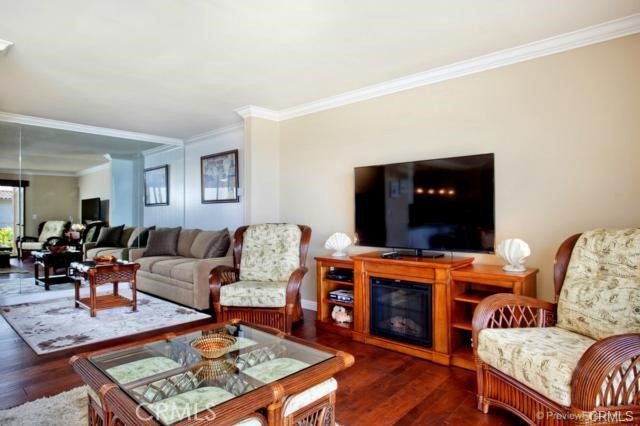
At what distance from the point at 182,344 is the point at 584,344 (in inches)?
84.7

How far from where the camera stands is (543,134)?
2.80 m

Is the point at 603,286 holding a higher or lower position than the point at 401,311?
higher

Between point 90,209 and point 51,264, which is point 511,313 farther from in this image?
point 90,209

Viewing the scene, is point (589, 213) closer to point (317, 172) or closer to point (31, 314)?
point (317, 172)

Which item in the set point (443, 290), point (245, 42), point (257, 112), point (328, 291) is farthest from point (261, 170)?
point (443, 290)

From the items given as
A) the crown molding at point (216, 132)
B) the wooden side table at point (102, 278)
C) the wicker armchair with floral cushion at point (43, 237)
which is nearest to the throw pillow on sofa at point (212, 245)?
the wooden side table at point (102, 278)

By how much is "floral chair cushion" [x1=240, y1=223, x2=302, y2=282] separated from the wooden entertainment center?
708 mm

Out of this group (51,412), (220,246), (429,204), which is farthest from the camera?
(220,246)

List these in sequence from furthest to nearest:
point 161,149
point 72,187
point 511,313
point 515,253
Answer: point 161,149 → point 72,187 → point 515,253 → point 511,313

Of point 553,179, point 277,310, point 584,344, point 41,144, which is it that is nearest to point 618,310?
point 584,344

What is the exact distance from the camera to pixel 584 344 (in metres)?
1.93

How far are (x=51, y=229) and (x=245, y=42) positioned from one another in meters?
4.14

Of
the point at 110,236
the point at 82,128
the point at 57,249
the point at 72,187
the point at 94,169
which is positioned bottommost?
the point at 57,249

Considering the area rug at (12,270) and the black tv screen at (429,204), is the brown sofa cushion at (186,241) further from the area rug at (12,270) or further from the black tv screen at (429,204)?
the black tv screen at (429,204)
